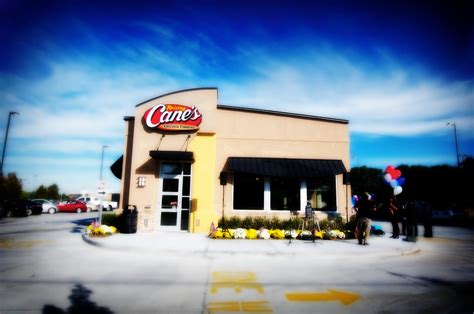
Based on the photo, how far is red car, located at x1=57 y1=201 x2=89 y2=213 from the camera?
30531 millimetres

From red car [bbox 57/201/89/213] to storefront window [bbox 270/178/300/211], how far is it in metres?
27.8

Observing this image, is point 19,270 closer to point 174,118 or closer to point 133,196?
point 133,196

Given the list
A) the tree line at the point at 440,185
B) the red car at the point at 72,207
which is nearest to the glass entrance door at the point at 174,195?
the tree line at the point at 440,185

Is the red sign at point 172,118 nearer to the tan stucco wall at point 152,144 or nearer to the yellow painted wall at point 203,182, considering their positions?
the tan stucco wall at point 152,144

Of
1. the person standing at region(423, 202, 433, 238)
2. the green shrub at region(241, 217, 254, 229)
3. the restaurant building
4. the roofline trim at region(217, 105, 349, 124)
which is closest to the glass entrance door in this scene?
the restaurant building

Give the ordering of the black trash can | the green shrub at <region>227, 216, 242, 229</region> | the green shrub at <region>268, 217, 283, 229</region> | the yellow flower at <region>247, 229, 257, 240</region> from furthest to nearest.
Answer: the green shrub at <region>268, 217, 283, 229</region> → the green shrub at <region>227, 216, 242, 229</region> → the black trash can → the yellow flower at <region>247, 229, 257, 240</region>

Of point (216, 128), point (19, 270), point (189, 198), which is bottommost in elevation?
point (19, 270)

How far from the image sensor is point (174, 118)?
13477 millimetres

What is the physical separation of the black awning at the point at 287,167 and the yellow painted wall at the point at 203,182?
117 cm

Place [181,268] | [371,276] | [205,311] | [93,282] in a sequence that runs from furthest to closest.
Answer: [181,268]
[371,276]
[93,282]
[205,311]

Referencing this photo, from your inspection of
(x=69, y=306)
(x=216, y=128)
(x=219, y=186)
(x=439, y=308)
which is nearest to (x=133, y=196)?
(x=219, y=186)

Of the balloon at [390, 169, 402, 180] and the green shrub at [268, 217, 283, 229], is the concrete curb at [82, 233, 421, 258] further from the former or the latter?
the balloon at [390, 169, 402, 180]

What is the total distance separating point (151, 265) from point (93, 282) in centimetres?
168

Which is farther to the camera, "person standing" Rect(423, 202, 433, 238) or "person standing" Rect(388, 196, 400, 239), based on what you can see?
"person standing" Rect(423, 202, 433, 238)
